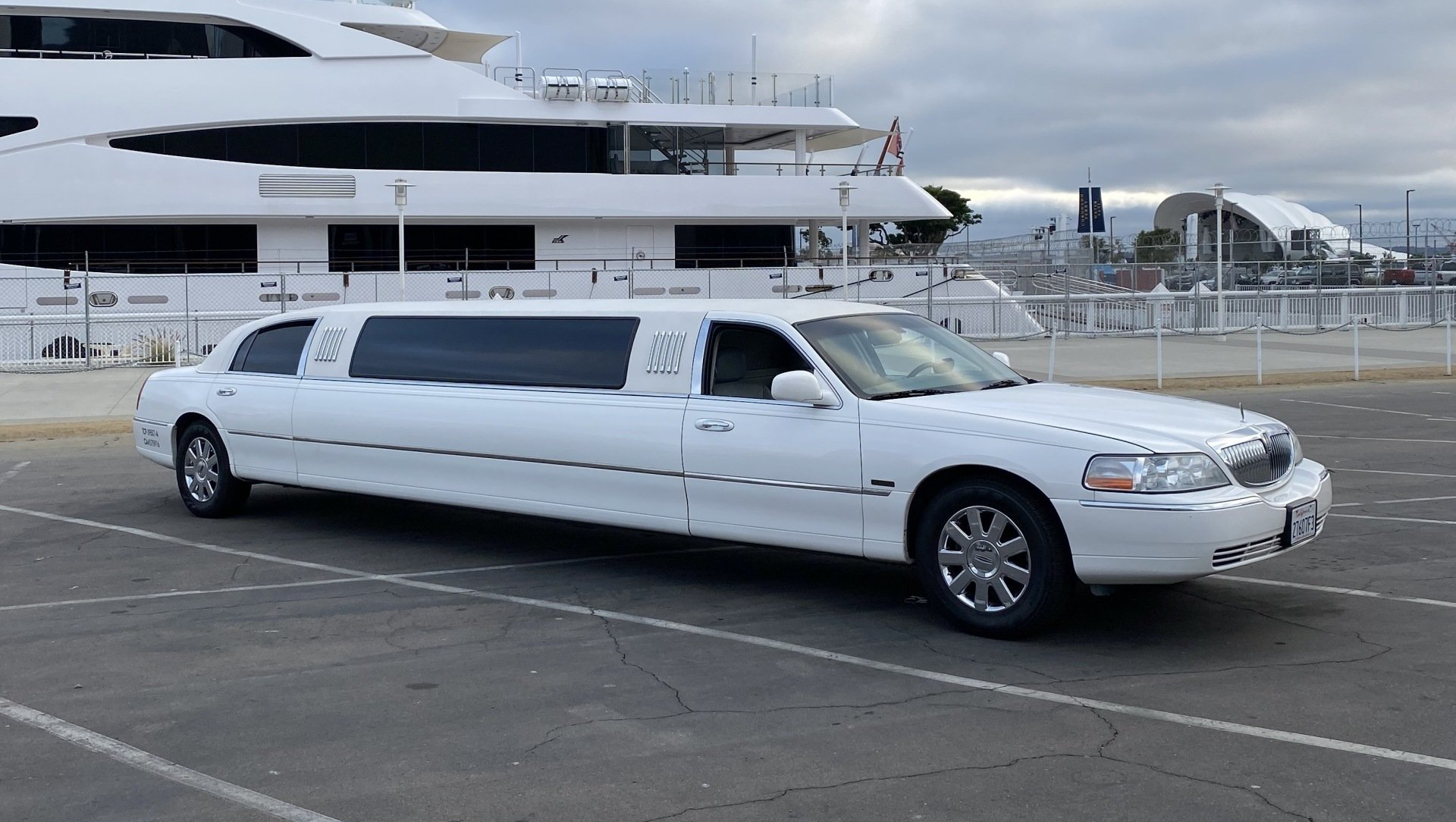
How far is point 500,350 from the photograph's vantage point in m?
8.30

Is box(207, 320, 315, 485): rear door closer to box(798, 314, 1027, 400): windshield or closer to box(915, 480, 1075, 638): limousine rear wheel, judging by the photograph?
box(798, 314, 1027, 400): windshield

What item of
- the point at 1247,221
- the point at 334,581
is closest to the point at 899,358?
the point at 334,581

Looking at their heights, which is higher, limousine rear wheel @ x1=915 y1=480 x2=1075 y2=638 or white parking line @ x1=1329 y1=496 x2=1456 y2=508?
limousine rear wheel @ x1=915 y1=480 x2=1075 y2=638

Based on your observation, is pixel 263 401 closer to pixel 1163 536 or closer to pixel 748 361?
pixel 748 361

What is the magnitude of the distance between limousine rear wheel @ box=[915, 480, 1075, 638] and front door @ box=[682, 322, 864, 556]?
1.40 ft

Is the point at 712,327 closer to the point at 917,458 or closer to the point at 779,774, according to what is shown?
the point at 917,458

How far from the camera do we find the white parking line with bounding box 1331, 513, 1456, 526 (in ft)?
28.9

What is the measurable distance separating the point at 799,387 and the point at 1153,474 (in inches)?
69.0

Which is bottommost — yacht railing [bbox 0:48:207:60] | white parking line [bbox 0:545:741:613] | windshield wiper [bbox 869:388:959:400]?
white parking line [bbox 0:545:741:613]

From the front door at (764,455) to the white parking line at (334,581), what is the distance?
1409 millimetres

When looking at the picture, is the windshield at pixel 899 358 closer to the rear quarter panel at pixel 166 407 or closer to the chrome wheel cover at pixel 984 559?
the chrome wheel cover at pixel 984 559

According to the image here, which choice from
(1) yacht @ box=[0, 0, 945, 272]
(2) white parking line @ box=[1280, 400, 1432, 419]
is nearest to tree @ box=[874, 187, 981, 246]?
(1) yacht @ box=[0, 0, 945, 272]

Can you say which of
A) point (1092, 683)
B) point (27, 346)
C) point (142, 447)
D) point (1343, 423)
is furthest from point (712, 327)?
point (27, 346)

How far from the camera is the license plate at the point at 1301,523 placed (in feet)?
20.0
